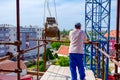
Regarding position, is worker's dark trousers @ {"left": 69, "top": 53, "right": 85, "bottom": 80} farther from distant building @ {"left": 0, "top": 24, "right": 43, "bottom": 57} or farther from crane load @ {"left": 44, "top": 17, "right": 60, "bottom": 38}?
distant building @ {"left": 0, "top": 24, "right": 43, "bottom": 57}

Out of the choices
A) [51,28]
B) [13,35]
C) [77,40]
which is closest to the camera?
[77,40]

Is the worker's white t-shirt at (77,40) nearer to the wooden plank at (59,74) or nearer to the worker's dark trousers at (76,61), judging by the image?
the worker's dark trousers at (76,61)

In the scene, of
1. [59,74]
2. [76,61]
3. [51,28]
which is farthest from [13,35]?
[76,61]

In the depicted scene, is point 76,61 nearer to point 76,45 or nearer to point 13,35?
point 76,45

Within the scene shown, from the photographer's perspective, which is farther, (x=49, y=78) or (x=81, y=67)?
(x=49, y=78)

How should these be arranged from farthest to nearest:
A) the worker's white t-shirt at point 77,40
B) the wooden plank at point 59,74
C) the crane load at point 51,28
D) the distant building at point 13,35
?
the distant building at point 13,35
the crane load at point 51,28
the wooden plank at point 59,74
the worker's white t-shirt at point 77,40

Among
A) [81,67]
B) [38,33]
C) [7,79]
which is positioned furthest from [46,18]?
[38,33]

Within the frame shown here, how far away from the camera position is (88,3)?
50.8ft

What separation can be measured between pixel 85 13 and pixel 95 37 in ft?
5.37

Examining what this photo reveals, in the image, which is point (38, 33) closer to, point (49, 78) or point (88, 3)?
point (88, 3)

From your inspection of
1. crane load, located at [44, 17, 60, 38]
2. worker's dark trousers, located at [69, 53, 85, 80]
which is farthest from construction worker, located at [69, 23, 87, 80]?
crane load, located at [44, 17, 60, 38]

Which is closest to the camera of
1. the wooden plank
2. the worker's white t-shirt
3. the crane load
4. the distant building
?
the worker's white t-shirt

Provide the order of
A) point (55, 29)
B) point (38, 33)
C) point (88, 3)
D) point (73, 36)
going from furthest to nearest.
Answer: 1. point (38, 33)
2. point (88, 3)
3. point (55, 29)
4. point (73, 36)

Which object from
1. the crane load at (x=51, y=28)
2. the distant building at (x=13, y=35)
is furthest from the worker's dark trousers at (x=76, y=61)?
the distant building at (x=13, y=35)
